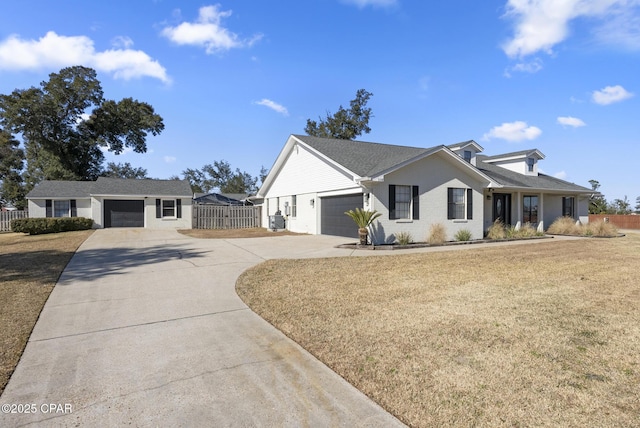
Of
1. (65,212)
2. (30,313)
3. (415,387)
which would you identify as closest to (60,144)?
(65,212)

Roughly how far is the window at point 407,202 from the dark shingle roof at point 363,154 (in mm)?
1351

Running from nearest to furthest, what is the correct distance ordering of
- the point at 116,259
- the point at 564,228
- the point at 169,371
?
1. the point at 169,371
2. the point at 116,259
3. the point at 564,228

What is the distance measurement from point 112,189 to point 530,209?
1124 inches

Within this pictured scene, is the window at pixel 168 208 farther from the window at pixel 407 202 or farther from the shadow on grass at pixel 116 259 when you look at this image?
the window at pixel 407 202

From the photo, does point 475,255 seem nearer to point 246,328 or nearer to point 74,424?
point 246,328

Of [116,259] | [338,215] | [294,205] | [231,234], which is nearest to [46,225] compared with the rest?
[231,234]

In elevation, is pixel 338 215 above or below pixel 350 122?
below

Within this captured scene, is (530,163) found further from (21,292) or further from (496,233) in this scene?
(21,292)

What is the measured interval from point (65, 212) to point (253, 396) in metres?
31.1

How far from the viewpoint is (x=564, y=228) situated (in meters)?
20.4

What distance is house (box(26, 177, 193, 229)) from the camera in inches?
1008

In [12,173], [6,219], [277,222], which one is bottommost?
[277,222]

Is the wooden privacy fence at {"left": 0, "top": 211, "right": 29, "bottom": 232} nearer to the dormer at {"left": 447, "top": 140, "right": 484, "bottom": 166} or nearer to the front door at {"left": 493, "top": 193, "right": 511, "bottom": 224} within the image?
the dormer at {"left": 447, "top": 140, "right": 484, "bottom": 166}

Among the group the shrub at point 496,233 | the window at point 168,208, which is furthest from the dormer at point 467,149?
the window at point 168,208
